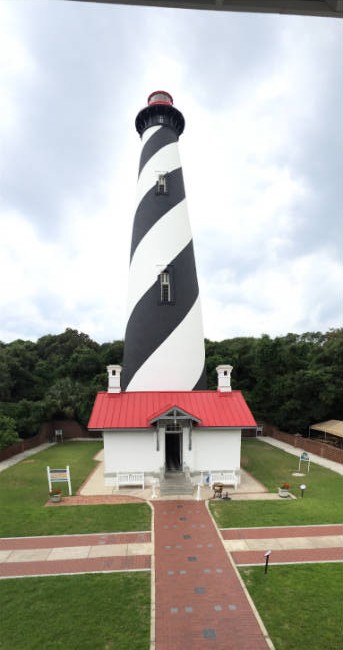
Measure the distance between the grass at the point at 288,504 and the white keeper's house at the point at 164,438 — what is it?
186cm

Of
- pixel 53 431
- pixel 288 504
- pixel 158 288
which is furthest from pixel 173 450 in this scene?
pixel 53 431

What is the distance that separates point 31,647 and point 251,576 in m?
4.52

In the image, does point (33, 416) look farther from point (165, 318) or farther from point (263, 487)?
point (263, 487)

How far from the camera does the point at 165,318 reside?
15.6 metres

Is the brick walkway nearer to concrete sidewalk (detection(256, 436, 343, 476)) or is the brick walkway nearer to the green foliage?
the green foliage

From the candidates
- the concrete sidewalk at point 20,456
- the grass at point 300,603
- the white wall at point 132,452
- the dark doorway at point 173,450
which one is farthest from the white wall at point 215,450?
the concrete sidewalk at point 20,456

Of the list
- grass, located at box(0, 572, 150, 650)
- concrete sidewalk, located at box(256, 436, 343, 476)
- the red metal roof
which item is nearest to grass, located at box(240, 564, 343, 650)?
grass, located at box(0, 572, 150, 650)

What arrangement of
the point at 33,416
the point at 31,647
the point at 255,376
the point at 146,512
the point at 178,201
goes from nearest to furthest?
the point at 31,647, the point at 146,512, the point at 178,201, the point at 33,416, the point at 255,376

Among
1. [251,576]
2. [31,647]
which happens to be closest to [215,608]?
[251,576]

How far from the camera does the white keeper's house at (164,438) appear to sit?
13070 millimetres

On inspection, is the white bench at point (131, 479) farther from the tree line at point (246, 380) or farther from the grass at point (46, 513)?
Result: the tree line at point (246, 380)

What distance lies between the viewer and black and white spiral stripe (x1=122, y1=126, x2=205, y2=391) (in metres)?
15.5

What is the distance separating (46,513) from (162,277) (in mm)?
10609

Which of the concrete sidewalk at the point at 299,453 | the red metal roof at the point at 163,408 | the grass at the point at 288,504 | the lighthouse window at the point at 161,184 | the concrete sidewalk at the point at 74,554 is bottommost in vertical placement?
the concrete sidewalk at the point at 299,453
